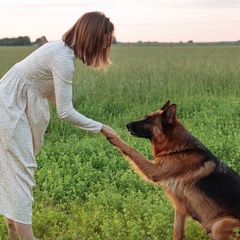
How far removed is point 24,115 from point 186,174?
1.63 metres

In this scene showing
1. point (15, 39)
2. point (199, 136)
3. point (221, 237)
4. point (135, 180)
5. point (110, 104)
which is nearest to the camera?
point (221, 237)

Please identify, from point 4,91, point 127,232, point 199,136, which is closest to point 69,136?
point 199,136

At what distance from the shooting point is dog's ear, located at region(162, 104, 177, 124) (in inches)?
175

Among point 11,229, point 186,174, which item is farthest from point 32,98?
point 186,174

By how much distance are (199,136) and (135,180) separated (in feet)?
7.87

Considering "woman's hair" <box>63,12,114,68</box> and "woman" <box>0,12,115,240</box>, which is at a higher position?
"woman's hair" <box>63,12,114,68</box>

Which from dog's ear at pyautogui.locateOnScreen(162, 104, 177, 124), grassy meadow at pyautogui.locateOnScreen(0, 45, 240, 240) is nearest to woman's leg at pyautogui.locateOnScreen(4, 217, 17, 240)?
grassy meadow at pyautogui.locateOnScreen(0, 45, 240, 240)

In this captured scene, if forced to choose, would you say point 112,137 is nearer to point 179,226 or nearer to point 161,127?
point 161,127

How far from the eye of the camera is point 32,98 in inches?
148

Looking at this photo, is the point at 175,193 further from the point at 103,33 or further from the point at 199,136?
the point at 199,136

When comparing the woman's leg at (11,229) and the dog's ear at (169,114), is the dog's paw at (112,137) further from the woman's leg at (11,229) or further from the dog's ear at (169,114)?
the woman's leg at (11,229)

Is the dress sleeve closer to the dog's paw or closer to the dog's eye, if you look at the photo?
the dog's paw

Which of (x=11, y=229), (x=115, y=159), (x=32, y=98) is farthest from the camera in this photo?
(x=115, y=159)

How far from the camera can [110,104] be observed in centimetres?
1084
